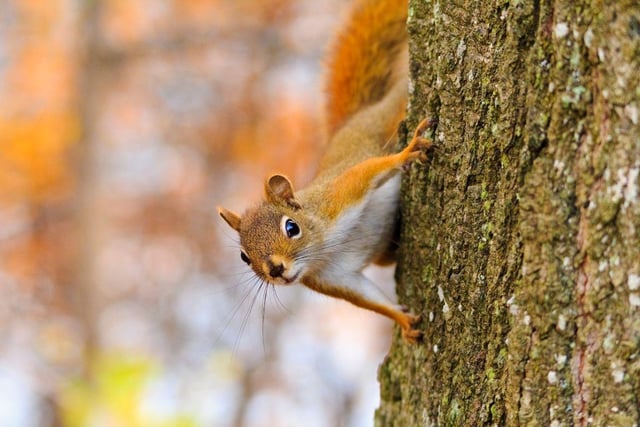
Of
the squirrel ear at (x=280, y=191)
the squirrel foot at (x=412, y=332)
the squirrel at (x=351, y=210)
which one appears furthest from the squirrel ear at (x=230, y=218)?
the squirrel foot at (x=412, y=332)

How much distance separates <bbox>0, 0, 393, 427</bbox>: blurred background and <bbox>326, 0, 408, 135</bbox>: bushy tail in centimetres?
270

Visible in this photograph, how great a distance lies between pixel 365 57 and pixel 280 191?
635 millimetres

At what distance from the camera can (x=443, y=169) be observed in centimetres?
186

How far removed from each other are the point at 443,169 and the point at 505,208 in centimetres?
29

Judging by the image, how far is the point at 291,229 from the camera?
7.95 ft

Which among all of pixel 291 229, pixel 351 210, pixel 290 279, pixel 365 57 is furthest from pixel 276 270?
pixel 365 57

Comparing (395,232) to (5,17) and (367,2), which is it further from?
(5,17)

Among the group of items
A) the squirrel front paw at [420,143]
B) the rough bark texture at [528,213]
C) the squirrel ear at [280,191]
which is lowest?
the rough bark texture at [528,213]

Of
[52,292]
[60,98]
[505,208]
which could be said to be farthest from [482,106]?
[52,292]

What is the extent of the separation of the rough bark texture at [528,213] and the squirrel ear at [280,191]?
1.94 feet

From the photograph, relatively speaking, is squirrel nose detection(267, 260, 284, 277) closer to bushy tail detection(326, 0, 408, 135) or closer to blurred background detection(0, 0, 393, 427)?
bushy tail detection(326, 0, 408, 135)

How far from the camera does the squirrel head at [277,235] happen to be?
7.70 feet

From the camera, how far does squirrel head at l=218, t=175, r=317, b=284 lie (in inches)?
92.4

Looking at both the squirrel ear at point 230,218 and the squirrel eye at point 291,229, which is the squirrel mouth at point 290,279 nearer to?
the squirrel eye at point 291,229
